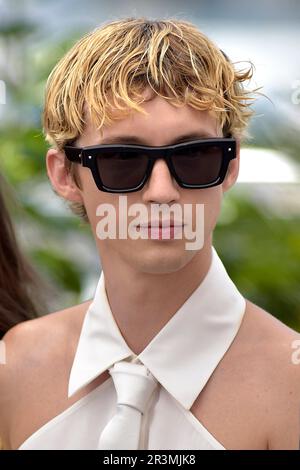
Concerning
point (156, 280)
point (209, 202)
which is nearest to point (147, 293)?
point (156, 280)

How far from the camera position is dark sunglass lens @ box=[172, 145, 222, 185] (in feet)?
3.50

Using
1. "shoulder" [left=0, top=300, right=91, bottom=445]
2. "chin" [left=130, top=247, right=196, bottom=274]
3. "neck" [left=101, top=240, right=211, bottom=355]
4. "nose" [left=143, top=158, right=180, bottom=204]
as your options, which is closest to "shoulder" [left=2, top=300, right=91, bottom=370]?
"shoulder" [left=0, top=300, right=91, bottom=445]

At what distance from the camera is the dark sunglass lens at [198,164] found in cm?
107

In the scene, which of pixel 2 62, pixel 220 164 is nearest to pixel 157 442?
pixel 220 164

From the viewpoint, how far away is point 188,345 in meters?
1.17

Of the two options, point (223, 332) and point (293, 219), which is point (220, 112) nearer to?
point (223, 332)

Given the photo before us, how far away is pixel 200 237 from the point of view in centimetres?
114

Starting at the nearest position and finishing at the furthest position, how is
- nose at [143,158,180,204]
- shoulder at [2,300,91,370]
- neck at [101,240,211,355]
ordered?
nose at [143,158,180,204] → neck at [101,240,211,355] → shoulder at [2,300,91,370]

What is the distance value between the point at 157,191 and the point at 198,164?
80mm

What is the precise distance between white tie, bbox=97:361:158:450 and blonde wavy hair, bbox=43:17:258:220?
352mm

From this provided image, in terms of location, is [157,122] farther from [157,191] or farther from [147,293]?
[147,293]

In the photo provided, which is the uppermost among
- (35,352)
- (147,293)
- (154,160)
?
(154,160)

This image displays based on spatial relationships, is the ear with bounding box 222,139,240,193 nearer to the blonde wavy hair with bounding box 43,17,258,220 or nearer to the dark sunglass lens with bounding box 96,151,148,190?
the blonde wavy hair with bounding box 43,17,258,220

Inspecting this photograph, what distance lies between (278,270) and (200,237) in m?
0.73
